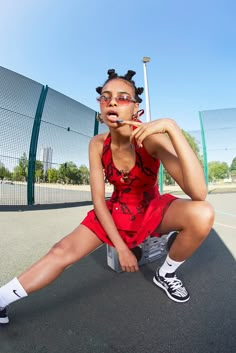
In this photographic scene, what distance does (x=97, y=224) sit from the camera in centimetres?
177

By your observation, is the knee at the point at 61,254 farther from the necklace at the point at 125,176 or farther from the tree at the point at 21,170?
the tree at the point at 21,170

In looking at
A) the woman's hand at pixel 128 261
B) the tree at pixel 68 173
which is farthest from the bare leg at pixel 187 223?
the tree at pixel 68 173

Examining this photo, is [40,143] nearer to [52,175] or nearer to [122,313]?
[52,175]

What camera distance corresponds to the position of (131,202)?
1877 mm

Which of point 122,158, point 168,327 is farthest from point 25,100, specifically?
point 168,327

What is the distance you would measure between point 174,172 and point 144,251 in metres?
1.05

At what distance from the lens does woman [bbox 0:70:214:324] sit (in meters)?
1.41

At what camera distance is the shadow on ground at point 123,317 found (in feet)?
4.10

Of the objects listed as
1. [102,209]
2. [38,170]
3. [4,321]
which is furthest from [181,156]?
[38,170]

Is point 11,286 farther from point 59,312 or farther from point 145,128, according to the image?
point 145,128

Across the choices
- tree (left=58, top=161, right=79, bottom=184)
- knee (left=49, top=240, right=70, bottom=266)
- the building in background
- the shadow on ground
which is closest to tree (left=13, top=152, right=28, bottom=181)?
the building in background

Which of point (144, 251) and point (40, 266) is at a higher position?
point (40, 266)

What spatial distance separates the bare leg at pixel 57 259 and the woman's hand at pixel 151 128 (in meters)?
0.79

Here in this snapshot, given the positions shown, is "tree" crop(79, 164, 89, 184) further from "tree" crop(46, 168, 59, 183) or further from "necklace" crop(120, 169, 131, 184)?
"necklace" crop(120, 169, 131, 184)
